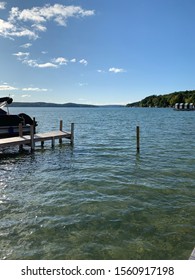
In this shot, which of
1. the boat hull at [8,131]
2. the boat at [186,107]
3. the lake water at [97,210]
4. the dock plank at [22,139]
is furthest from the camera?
the boat at [186,107]

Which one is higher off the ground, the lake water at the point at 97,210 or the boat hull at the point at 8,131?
the boat hull at the point at 8,131

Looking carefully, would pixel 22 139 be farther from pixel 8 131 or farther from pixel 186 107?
pixel 186 107

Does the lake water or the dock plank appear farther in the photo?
the dock plank

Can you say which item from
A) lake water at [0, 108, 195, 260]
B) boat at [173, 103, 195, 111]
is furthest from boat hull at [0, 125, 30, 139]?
boat at [173, 103, 195, 111]

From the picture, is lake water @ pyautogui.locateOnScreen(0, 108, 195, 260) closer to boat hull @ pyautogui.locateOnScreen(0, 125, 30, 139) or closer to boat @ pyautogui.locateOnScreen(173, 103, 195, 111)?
boat hull @ pyautogui.locateOnScreen(0, 125, 30, 139)

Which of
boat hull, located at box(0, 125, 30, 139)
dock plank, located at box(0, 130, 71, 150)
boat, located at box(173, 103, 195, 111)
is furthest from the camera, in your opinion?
boat, located at box(173, 103, 195, 111)

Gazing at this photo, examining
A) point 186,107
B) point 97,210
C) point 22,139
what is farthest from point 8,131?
point 186,107

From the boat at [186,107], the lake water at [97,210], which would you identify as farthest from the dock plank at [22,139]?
the boat at [186,107]

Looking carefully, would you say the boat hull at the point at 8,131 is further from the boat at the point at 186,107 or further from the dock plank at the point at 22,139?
the boat at the point at 186,107

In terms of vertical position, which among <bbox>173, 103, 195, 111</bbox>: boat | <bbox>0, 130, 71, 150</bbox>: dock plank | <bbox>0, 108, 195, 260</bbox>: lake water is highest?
<bbox>173, 103, 195, 111</bbox>: boat

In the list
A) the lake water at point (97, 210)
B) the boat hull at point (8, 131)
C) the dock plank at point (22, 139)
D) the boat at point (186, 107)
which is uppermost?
the boat at point (186, 107)

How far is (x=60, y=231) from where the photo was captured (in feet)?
26.9

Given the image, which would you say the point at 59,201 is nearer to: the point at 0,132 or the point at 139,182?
the point at 139,182
